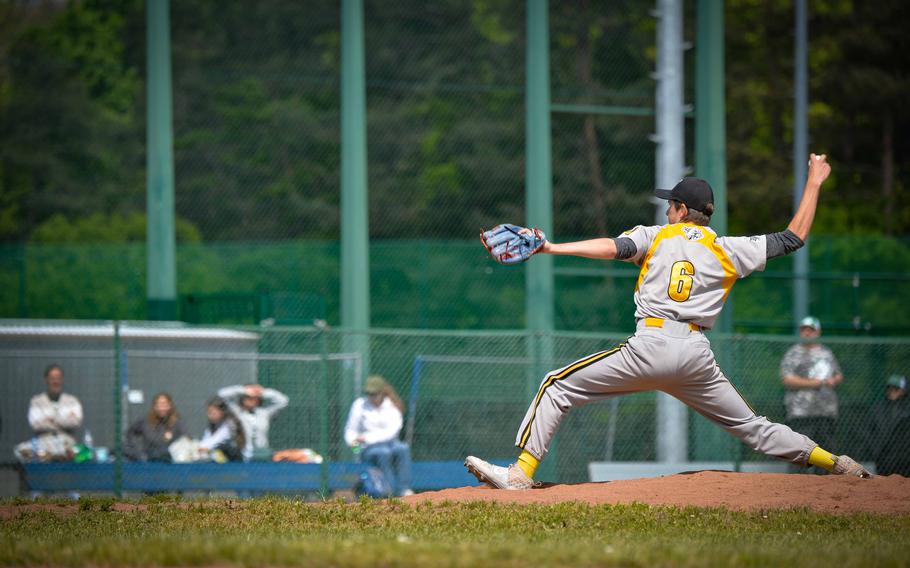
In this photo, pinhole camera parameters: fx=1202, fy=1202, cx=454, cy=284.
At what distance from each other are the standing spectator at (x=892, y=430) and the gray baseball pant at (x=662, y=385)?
4860mm

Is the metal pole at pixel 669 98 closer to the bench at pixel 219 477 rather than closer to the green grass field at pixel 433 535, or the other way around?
the bench at pixel 219 477

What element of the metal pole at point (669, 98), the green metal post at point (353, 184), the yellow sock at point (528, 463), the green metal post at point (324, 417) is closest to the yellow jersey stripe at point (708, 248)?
the yellow sock at point (528, 463)

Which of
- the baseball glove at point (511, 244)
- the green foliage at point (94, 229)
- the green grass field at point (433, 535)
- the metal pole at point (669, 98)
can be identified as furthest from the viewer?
the green foliage at point (94, 229)

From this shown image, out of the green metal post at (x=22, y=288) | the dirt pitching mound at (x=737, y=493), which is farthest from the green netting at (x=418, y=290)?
the dirt pitching mound at (x=737, y=493)

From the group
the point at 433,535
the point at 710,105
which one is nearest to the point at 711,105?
the point at 710,105

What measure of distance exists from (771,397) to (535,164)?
4.16m

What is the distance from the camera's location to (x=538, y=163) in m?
15.3

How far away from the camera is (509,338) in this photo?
14.6 metres

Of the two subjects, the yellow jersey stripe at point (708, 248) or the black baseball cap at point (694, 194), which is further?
the black baseball cap at point (694, 194)

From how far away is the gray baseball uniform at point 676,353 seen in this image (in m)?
7.27

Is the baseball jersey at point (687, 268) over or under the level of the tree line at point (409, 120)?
under

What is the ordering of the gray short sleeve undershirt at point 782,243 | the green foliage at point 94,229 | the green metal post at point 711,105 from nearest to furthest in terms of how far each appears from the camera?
the gray short sleeve undershirt at point 782,243 < the green metal post at point 711,105 < the green foliage at point 94,229

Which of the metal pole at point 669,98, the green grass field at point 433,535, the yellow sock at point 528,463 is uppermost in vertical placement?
the metal pole at point 669,98

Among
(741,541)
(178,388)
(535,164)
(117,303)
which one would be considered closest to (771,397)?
(535,164)
